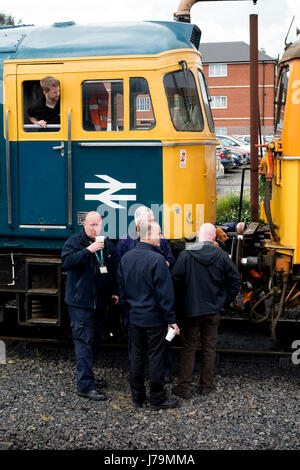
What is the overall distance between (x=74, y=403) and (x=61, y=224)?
2128 mm

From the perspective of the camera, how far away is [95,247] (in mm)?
6270

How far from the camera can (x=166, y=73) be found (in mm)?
6781

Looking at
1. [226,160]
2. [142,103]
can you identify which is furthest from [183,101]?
[226,160]

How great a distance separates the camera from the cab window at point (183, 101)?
6.83 m

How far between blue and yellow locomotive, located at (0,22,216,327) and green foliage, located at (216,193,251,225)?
6385 mm

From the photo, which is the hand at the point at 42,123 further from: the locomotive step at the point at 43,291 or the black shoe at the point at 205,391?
the black shoe at the point at 205,391

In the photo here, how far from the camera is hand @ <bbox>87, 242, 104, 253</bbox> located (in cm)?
624

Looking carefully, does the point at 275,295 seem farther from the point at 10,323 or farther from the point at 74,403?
the point at 10,323

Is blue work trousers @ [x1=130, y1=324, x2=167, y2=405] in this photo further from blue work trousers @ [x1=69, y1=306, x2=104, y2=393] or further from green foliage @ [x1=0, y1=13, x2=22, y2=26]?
green foliage @ [x1=0, y1=13, x2=22, y2=26]

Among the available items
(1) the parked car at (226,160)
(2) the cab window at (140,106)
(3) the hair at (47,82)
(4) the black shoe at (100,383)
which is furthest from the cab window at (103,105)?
(1) the parked car at (226,160)

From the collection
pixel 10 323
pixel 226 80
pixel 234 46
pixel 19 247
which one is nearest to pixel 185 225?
pixel 19 247

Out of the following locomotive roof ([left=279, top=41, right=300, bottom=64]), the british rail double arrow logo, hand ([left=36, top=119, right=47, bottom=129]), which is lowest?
the british rail double arrow logo

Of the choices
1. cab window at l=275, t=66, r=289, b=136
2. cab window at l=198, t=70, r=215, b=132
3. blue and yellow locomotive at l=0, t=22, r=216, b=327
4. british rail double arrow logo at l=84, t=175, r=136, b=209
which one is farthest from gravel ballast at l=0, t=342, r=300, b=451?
cab window at l=198, t=70, r=215, b=132

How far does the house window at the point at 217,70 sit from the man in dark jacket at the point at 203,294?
175ft
